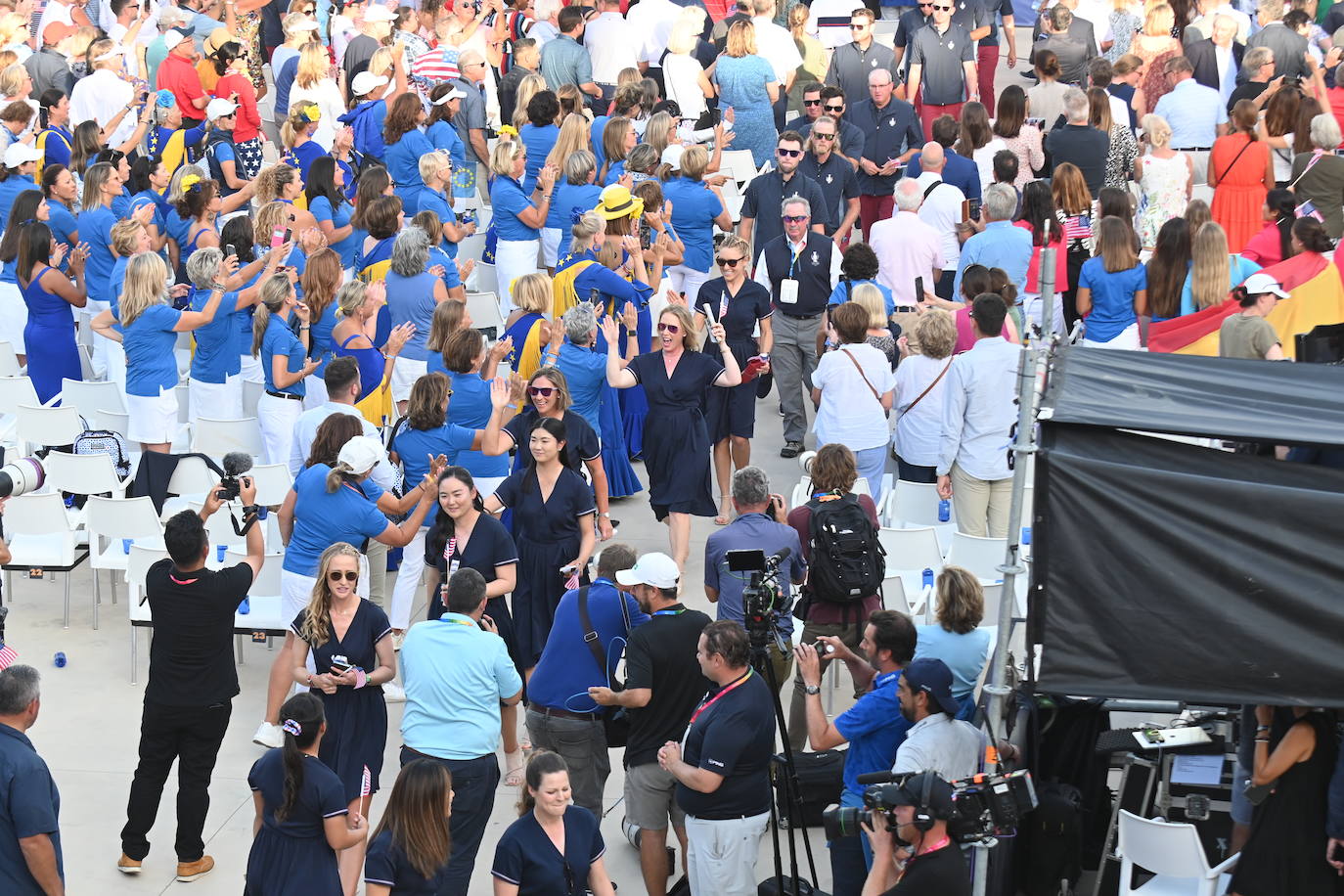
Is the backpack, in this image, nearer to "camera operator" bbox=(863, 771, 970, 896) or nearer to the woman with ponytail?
"camera operator" bbox=(863, 771, 970, 896)

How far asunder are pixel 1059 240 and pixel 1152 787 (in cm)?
559

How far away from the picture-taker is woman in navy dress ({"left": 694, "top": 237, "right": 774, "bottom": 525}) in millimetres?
10586

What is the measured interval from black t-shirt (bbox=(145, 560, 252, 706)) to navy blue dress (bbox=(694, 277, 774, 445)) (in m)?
3.98

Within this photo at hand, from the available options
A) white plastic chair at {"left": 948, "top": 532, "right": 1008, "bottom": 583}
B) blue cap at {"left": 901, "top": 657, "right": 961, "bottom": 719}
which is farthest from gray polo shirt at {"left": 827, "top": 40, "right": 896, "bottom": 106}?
blue cap at {"left": 901, "top": 657, "right": 961, "bottom": 719}

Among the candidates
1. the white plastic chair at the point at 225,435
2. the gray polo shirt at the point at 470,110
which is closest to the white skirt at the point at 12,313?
the white plastic chair at the point at 225,435

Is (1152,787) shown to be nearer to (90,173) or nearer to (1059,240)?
(1059,240)

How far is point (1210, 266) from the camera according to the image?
34.7ft

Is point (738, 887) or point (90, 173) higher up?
point (90, 173)

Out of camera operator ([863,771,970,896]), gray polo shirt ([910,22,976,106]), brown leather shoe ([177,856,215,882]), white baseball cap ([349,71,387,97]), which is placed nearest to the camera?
camera operator ([863,771,970,896])

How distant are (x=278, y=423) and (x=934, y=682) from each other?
5.37 meters

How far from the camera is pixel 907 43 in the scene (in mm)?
16797

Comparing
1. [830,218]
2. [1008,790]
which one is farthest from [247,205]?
[1008,790]

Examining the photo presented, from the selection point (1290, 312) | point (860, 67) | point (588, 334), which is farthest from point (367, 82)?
point (1290, 312)

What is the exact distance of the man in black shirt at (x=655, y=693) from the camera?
6.93m
